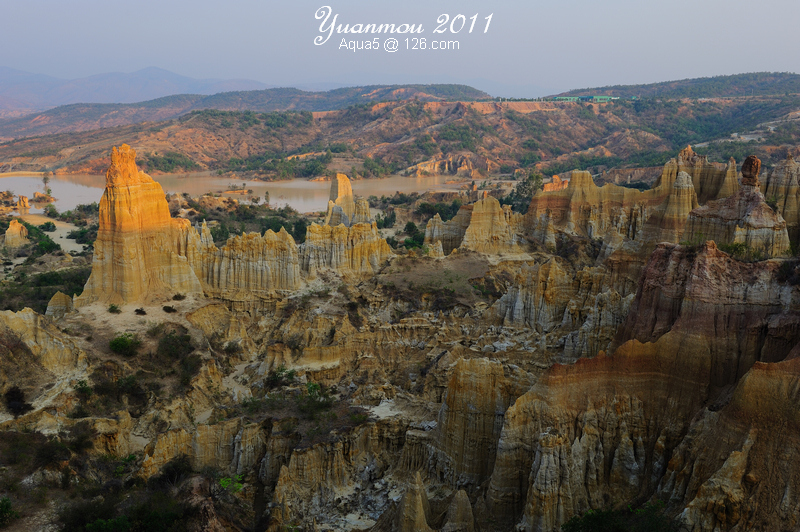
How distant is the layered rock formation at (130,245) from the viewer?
37.7 m

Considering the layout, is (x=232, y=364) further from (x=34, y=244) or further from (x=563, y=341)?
(x=34, y=244)

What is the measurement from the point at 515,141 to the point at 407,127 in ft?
105

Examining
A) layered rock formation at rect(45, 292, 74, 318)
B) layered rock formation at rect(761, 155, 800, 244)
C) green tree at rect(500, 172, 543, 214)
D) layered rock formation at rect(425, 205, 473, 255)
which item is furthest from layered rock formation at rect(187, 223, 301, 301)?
green tree at rect(500, 172, 543, 214)

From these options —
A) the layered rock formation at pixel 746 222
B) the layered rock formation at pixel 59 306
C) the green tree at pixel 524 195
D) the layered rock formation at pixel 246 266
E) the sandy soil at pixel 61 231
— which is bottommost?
the sandy soil at pixel 61 231

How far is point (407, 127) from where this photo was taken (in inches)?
7382

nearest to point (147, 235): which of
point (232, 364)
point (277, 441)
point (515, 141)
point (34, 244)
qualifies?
point (232, 364)

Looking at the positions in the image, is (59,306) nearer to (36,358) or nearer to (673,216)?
(36,358)

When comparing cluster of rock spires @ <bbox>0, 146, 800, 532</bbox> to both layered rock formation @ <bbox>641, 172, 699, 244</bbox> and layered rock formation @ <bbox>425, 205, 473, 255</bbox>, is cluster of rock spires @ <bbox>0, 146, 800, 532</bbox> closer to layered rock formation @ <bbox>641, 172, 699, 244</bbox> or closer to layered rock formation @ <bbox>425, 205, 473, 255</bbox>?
layered rock formation @ <bbox>641, 172, 699, 244</bbox>

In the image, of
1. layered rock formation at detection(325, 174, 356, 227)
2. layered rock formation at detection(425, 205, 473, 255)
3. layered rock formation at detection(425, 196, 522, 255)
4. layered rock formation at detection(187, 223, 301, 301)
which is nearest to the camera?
layered rock formation at detection(187, 223, 301, 301)

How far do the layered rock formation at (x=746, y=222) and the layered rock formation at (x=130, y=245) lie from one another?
1119 inches

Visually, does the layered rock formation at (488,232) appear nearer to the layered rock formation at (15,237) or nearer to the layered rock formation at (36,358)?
the layered rock formation at (36,358)

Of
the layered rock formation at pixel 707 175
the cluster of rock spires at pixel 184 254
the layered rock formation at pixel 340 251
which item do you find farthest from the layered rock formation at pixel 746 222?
the cluster of rock spires at pixel 184 254

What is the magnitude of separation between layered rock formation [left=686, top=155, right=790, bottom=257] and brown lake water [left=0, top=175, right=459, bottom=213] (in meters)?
76.6

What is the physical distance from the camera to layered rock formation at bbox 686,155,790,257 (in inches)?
1113
